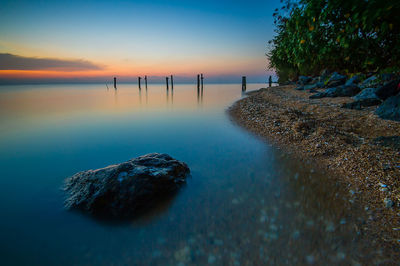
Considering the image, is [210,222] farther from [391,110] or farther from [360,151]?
[391,110]

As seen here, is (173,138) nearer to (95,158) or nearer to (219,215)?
(95,158)

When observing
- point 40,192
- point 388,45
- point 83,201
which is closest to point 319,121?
point 388,45

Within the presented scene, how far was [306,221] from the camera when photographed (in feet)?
9.24

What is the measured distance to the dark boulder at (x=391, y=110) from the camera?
577cm

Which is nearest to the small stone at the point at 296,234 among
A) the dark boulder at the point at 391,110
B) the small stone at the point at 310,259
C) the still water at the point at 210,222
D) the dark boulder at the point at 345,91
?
the still water at the point at 210,222

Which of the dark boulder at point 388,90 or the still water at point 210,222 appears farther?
the dark boulder at point 388,90

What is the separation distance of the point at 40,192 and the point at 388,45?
760 centimetres

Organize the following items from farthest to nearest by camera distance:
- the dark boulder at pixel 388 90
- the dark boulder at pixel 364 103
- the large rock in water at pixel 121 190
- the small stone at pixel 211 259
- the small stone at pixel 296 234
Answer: the dark boulder at pixel 364 103
the dark boulder at pixel 388 90
the large rock in water at pixel 121 190
the small stone at pixel 296 234
the small stone at pixel 211 259

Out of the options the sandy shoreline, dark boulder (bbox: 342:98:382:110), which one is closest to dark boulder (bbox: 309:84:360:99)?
dark boulder (bbox: 342:98:382:110)

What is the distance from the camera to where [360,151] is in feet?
13.8

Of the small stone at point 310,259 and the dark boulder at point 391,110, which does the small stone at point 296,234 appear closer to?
the small stone at point 310,259

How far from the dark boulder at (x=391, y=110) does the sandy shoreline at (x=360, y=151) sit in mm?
233

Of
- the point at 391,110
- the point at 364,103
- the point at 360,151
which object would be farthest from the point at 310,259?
the point at 364,103

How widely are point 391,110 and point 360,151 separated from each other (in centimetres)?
337
